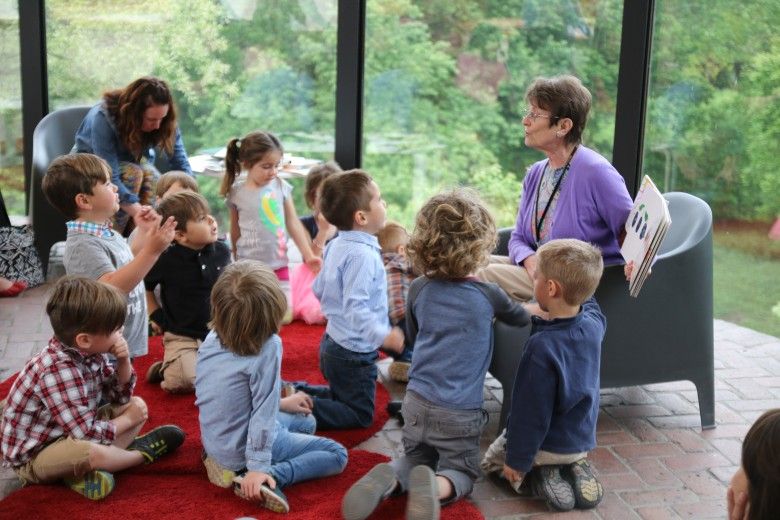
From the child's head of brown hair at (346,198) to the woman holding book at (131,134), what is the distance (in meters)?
1.78

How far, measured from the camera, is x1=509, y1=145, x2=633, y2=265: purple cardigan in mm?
3793

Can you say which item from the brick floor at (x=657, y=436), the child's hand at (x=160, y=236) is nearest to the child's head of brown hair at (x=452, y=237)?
the brick floor at (x=657, y=436)

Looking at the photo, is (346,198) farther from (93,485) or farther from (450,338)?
(93,485)

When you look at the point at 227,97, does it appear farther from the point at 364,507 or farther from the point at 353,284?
the point at 364,507

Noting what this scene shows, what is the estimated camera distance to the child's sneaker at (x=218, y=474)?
Result: 130 inches

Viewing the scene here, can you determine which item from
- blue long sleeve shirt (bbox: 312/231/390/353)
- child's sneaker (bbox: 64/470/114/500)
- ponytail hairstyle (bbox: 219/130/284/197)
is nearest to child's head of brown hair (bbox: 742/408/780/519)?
blue long sleeve shirt (bbox: 312/231/390/353)

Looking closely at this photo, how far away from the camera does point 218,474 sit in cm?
334

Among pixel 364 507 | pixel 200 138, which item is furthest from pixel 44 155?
pixel 364 507

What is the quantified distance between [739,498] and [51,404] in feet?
7.11

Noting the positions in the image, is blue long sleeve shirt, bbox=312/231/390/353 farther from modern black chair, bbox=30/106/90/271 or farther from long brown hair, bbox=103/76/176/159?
modern black chair, bbox=30/106/90/271

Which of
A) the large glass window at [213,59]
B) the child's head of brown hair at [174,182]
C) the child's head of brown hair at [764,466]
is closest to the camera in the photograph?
the child's head of brown hair at [764,466]

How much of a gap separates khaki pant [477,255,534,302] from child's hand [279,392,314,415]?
0.87m

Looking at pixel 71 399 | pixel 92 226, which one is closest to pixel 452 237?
pixel 71 399

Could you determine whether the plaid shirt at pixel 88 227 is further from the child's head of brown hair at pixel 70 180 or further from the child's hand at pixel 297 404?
the child's hand at pixel 297 404
